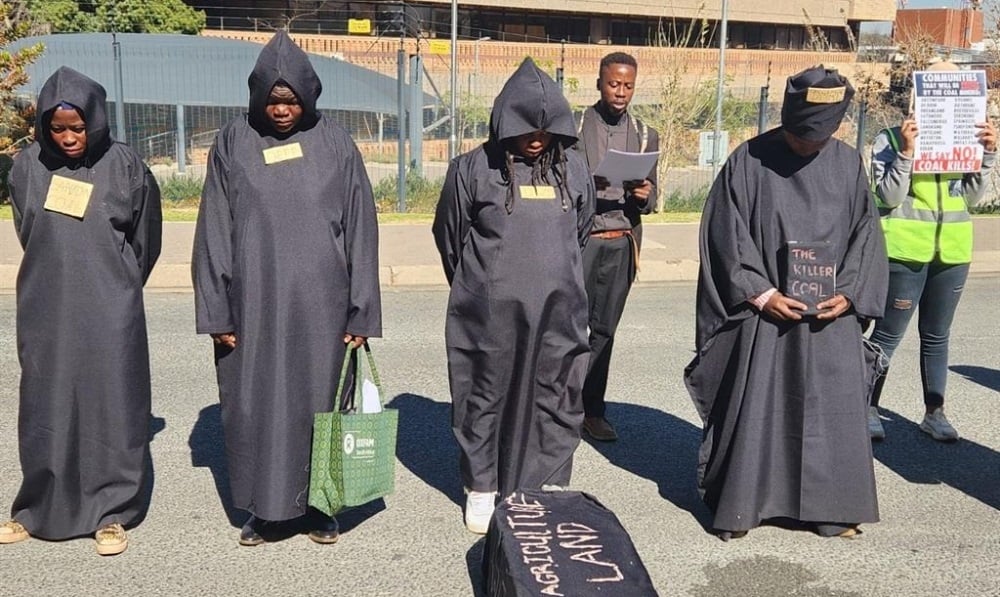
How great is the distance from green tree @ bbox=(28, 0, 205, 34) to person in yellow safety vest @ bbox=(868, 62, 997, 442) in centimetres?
2428

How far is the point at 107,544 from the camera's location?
14.1ft

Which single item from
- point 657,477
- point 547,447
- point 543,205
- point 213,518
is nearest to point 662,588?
point 547,447

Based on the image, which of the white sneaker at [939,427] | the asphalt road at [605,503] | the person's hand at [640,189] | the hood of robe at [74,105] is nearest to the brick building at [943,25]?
the white sneaker at [939,427]

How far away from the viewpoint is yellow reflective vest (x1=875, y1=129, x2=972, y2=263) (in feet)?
17.8

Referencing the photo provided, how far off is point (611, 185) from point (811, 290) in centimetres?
143

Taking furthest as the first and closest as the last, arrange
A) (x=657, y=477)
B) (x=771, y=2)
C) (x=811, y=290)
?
(x=771, y=2) → (x=657, y=477) → (x=811, y=290)

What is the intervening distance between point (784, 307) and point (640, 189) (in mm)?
1423

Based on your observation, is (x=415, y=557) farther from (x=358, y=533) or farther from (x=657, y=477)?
(x=657, y=477)

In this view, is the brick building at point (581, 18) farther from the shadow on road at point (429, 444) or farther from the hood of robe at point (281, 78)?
the hood of robe at point (281, 78)

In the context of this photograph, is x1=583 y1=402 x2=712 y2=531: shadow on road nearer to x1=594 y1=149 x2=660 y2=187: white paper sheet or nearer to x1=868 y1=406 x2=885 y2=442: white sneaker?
x1=868 y1=406 x2=885 y2=442: white sneaker

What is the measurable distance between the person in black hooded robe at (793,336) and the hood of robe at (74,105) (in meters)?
2.52

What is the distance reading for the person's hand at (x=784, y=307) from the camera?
4391mm

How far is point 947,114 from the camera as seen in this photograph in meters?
5.11

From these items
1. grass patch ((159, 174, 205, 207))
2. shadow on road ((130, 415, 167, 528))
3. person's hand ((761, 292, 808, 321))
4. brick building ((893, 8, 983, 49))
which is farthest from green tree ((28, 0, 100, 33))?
person's hand ((761, 292, 808, 321))
